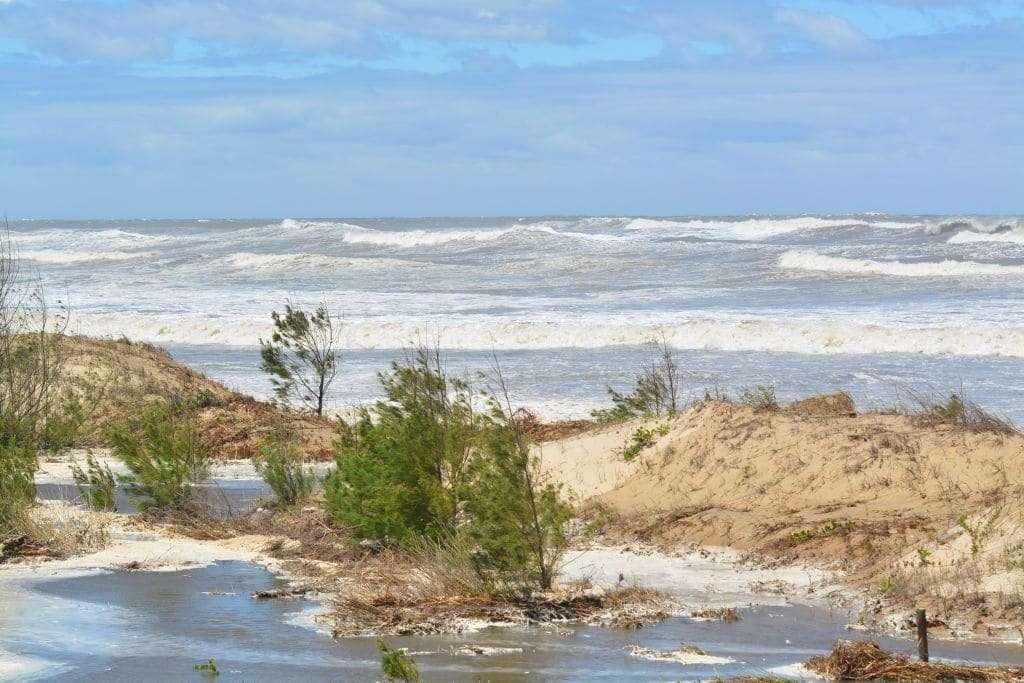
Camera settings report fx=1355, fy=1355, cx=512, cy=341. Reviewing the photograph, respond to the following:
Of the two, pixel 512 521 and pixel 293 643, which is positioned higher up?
pixel 512 521

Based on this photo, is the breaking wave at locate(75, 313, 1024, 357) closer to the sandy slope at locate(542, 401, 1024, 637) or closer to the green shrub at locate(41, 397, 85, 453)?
the green shrub at locate(41, 397, 85, 453)

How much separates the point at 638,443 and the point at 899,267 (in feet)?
132

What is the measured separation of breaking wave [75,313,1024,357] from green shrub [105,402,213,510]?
625 inches

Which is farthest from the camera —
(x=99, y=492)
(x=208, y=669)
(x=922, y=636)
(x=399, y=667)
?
(x=99, y=492)

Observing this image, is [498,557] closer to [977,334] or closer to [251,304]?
[977,334]

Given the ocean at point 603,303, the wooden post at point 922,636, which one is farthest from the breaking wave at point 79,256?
the wooden post at point 922,636

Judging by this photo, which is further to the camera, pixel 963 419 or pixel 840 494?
pixel 963 419

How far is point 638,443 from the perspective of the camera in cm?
1456

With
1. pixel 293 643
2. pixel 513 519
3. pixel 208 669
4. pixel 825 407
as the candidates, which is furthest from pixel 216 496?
pixel 208 669

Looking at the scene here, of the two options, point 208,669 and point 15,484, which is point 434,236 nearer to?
point 15,484

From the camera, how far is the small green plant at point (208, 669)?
7.63 meters

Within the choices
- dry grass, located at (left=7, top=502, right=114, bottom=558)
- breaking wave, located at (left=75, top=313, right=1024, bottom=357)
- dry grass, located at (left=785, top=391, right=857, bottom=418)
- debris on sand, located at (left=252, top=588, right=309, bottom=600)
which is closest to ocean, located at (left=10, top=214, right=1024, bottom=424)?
breaking wave, located at (left=75, top=313, right=1024, bottom=357)

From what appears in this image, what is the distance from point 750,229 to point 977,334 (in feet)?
180

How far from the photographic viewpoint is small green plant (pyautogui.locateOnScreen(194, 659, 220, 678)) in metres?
7.63
